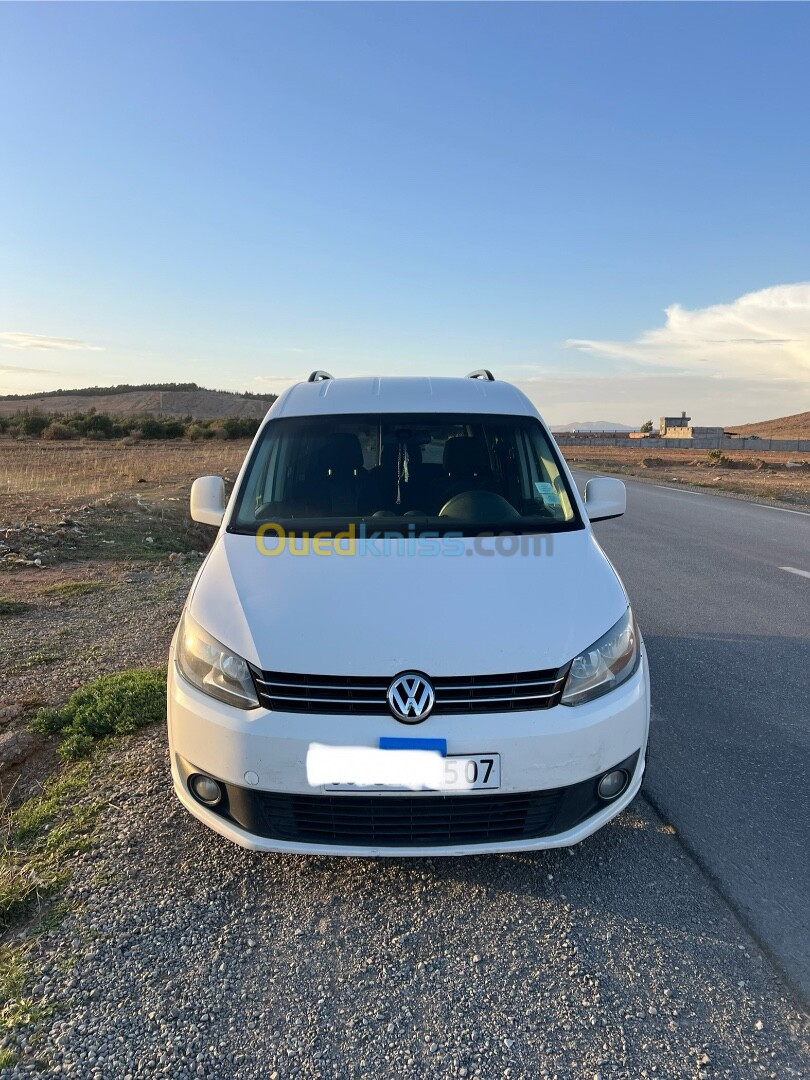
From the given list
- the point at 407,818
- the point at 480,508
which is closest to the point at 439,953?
the point at 407,818

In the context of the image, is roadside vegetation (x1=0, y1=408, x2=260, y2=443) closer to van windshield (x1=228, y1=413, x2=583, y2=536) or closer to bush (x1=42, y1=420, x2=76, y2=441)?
bush (x1=42, y1=420, x2=76, y2=441)

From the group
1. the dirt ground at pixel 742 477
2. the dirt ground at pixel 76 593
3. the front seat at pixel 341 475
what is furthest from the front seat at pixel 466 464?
the dirt ground at pixel 742 477

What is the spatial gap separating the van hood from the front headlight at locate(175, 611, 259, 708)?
0.05 meters

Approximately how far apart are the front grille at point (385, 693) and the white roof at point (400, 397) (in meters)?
2.07

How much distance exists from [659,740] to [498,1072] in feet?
7.42

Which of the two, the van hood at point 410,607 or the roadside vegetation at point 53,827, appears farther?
the van hood at point 410,607

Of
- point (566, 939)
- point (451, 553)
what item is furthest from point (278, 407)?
point (566, 939)

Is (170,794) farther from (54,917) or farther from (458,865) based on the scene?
(458,865)

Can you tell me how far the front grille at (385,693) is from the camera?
241 centimetres

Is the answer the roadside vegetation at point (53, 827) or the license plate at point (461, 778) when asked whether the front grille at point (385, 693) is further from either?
the roadside vegetation at point (53, 827)

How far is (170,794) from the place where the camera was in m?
3.21

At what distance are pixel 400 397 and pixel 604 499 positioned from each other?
1336 mm

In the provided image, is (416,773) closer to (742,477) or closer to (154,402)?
(742,477)

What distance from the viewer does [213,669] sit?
2.60m
